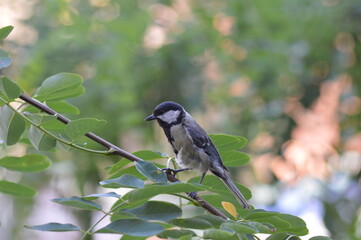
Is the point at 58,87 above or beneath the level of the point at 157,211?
above

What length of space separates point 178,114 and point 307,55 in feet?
6.44

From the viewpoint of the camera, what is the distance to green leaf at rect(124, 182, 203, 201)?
3.84 feet

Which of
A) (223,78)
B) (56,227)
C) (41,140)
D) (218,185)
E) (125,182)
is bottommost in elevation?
(56,227)

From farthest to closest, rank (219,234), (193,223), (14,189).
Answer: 1. (14,189)
2. (193,223)
3. (219,234)

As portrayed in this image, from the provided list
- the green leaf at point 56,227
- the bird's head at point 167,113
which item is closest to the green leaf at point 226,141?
the green leaf at point 56,227

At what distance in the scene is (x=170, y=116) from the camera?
2467mm

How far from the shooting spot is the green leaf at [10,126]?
53.7 inches

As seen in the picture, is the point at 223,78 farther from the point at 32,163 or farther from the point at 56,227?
the point at 56,227

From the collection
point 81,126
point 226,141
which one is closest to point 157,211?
point 81,126

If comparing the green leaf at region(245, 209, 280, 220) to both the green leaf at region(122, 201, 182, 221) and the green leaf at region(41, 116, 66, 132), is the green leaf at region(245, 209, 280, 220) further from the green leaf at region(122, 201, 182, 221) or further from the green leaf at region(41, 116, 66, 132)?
the green leaf at region(41, 116, 66, 132)

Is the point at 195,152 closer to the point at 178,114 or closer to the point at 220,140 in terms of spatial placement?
the point at 178,114

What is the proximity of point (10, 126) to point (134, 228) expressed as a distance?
0.44 m

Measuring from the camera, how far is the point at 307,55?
13.6 ft

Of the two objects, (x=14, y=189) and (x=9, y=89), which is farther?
(x=14, y=189)
